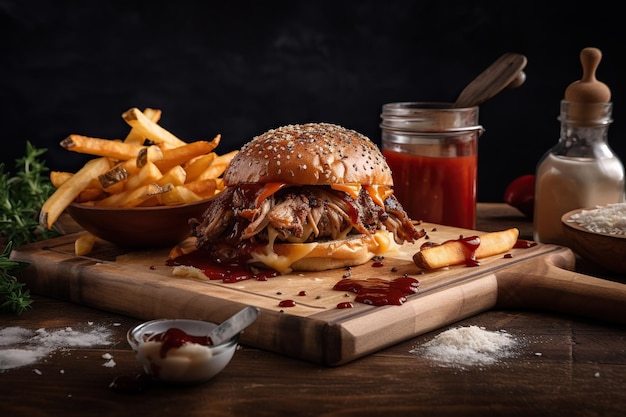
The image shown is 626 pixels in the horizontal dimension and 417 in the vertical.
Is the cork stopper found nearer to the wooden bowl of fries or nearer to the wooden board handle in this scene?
the wooden board handle

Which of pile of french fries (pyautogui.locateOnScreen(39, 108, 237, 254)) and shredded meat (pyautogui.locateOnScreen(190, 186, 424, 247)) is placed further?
pile of french fries (pyautogui.locateOnScreen(39, 108, 237, 254))

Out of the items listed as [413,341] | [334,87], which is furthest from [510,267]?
[334,87]

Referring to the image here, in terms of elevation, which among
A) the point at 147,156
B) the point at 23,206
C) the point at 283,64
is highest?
the point at 283,64

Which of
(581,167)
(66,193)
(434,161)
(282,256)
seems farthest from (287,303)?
(581,167)

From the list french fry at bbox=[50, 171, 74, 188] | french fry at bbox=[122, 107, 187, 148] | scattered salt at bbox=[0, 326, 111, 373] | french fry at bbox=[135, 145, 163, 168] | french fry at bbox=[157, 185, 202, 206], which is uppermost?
french fry at bbox=[122, 107, 187, 148]

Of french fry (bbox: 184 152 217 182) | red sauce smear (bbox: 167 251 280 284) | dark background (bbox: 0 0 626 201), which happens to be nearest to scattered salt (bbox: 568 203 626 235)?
red sauce smear (bbox: 167 251 280 284)

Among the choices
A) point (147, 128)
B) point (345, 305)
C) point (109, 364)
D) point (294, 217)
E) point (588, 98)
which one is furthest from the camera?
point (588, 98)

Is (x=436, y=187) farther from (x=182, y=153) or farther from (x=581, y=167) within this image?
(x=182, y=153)
